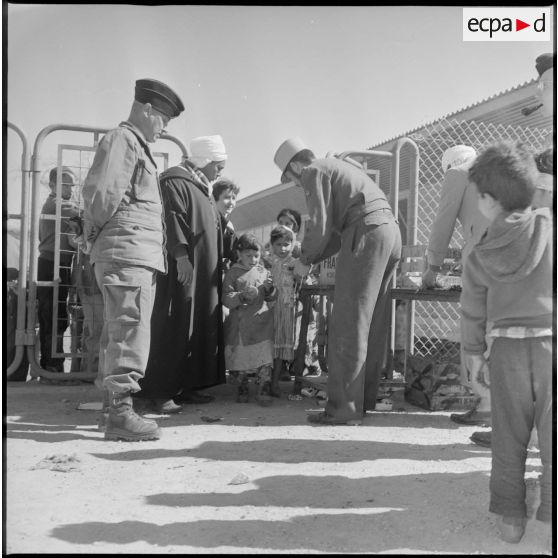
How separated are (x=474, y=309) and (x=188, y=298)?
8.25 ft

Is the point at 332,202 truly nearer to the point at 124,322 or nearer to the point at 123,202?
the point at 123,202

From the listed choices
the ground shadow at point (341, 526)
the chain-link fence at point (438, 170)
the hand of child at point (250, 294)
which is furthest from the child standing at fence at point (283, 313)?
the ground shadow at point (341, 526)

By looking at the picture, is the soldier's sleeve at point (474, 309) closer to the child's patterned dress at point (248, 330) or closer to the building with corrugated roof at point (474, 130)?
the child's patterned dress at point (248, 330)

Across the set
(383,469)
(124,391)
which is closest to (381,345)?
(383,469)

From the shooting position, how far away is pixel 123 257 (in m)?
3.49

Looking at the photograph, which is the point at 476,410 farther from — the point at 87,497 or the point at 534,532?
the point at 87,497

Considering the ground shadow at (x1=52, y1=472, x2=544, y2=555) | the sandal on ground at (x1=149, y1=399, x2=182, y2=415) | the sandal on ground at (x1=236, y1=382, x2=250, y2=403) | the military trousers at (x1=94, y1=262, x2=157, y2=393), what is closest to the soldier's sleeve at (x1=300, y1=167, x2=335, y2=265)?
the military trousers at (x1=94, y1=262, x2=157, y2=393)

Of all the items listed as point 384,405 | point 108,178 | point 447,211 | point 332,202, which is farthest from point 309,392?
point 108,178

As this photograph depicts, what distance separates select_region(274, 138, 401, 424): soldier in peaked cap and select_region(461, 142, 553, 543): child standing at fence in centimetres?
174

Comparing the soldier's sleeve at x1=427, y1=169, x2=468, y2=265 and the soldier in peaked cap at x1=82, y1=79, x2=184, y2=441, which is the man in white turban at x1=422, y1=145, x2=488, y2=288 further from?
the soldier in peaked cap at x1=82, y1=79, x2=184, y2=441

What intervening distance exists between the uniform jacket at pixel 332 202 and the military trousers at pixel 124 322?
45.7 inches

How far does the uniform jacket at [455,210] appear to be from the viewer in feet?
13.0

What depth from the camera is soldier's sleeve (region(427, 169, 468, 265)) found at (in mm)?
3992

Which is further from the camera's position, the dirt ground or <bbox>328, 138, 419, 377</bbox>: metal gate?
<bbox>328, 138, 419, 377</bbox>: metal gate
